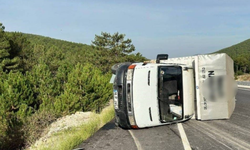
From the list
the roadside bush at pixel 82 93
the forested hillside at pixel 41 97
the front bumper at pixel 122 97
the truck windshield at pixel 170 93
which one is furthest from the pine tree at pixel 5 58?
the truck windshield at pixel 170 93

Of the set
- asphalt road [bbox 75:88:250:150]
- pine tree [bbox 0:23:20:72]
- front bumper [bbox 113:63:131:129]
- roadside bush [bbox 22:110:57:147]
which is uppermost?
pine tree [bbox 0:23:20:72]

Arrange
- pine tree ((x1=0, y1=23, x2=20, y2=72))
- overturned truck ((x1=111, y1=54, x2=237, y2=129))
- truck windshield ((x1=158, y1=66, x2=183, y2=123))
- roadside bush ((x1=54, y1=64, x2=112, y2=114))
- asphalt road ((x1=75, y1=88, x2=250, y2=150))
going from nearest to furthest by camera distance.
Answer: asphalt road ((x1=75, y1=88, x2=250, y2=150)) < overturned truck ((x1=111, y1=54, x2=237, y2=129)) < truck windshield ((x1=158, y1=66, x2=183, y2=123)) < roadside bush ((x1=54, y1=64, x2=112, y2=114)) < pine tree ((x1=0, y1=23, x2=20, y2=72))

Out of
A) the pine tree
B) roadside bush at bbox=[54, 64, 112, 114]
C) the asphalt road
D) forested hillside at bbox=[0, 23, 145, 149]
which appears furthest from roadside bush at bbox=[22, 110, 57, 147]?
the pine tree

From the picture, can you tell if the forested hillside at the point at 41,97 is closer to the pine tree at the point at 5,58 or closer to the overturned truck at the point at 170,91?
the overturned truck at the point at 170,91

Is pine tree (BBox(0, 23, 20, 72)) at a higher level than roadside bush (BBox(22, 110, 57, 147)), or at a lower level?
higher

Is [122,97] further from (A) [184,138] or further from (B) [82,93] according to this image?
(B) [82,93]

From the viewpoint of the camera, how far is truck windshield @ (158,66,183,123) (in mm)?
6203

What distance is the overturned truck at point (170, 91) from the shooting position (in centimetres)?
606

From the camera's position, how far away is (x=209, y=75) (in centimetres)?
713

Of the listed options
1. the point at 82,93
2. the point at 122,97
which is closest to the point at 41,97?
the point at 82,93

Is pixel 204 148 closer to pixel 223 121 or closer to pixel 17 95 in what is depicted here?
pixel 223 121

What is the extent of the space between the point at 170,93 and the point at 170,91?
0.21ft

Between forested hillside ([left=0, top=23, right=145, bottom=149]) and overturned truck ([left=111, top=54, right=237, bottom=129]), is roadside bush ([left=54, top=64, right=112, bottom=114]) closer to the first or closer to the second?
forested hillside ([left=0, top=23, right=145, bottom=149])

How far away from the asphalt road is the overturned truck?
30 centimetres
